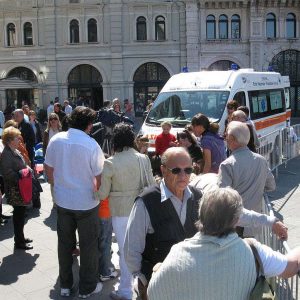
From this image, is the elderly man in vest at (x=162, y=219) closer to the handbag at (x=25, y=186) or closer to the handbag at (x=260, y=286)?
the handbag at (x=260, y=286)

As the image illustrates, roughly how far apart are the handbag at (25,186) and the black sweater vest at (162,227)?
12.1 feet

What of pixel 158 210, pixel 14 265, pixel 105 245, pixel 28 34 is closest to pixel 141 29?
pixel 28 34

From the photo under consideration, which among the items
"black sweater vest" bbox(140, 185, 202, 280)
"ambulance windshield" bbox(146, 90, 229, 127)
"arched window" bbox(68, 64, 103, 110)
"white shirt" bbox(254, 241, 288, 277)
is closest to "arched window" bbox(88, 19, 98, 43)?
"arched window" bbox(68, 64, 103, 110)

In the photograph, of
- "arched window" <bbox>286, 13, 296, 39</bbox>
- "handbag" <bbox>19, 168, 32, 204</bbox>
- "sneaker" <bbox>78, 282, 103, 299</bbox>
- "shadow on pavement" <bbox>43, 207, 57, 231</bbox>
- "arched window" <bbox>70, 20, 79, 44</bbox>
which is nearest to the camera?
"sneaker" <bbox>78, 282, 103, 299</bbox>

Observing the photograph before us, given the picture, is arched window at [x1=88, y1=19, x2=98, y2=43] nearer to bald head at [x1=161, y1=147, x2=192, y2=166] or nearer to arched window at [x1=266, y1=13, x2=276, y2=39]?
arched window at [x1=266, y1=13, x2=276, y2=39]

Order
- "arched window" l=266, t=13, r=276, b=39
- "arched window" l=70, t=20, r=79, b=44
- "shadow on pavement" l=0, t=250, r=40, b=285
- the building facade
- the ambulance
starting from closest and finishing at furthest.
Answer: "shadow on pavement" l=0, t=250, r=40, b=285 < the ambulance < the building facade < "arched window" l=70, t=20, r=79, b=44 < "arched window" l=266, t=13, r=276, b=39

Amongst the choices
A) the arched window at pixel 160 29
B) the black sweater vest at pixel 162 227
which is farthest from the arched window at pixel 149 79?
the black sweater vest at pixel 162 227

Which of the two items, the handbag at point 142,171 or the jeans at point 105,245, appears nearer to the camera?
the handbag at point 142,171

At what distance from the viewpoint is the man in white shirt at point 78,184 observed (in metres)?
4.86

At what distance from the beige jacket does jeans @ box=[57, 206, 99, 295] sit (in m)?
0.35

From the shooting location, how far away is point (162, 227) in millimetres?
3188

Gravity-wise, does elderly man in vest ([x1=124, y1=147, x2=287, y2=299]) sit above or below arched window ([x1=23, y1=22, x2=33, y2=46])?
below

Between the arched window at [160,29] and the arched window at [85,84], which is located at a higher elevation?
the arched window at [160,29]

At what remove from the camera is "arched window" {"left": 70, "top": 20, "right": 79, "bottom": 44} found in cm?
3173
